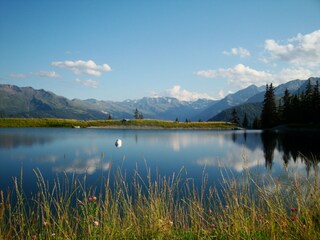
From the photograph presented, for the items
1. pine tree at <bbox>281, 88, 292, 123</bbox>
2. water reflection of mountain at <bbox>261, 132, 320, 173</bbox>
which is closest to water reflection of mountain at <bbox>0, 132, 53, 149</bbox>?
water reflection of mountain at <bbox>261, 132, 320, 173</bbox>

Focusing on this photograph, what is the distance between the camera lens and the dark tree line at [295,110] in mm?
88188

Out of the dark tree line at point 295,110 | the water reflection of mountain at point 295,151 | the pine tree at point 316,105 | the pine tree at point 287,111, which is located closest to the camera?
the water reflection of mountain at point 295,151

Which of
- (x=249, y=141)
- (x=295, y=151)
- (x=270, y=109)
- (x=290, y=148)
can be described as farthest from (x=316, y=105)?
(x=295, y=151)

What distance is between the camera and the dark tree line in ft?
289

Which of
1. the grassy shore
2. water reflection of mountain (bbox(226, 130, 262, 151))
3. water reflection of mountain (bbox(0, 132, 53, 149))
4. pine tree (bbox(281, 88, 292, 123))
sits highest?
pine tree (bbox(281, 88, 292, 123))

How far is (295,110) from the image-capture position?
9506 centimetres

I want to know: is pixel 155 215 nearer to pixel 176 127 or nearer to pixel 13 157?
pixel 13 157

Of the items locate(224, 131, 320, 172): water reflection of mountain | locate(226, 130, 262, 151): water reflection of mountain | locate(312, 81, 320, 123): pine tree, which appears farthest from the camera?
locate(312, 81, 320, 123): pine tree

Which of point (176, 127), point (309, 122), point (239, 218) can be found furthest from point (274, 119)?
point (239, 218)

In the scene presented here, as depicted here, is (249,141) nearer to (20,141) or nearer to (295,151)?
(295,151)

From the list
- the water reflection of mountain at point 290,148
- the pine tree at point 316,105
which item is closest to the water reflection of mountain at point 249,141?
the water reflection of mountain at point 290,148

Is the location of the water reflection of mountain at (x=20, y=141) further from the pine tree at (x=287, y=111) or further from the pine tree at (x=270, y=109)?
the pine tree at (x=270, y=109)

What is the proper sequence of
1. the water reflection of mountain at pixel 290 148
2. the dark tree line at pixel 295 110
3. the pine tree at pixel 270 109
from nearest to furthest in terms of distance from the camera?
the water reflection of mountain at pixel 290 148, the dark tree line at pixel 295 110, the pine tree at pixel 270 109

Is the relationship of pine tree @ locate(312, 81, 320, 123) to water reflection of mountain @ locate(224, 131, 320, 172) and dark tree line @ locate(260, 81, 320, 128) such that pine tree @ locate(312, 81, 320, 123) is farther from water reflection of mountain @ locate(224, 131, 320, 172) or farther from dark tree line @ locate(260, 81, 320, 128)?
water reflection of mountain @ locate(224, 131, 320, 172)
